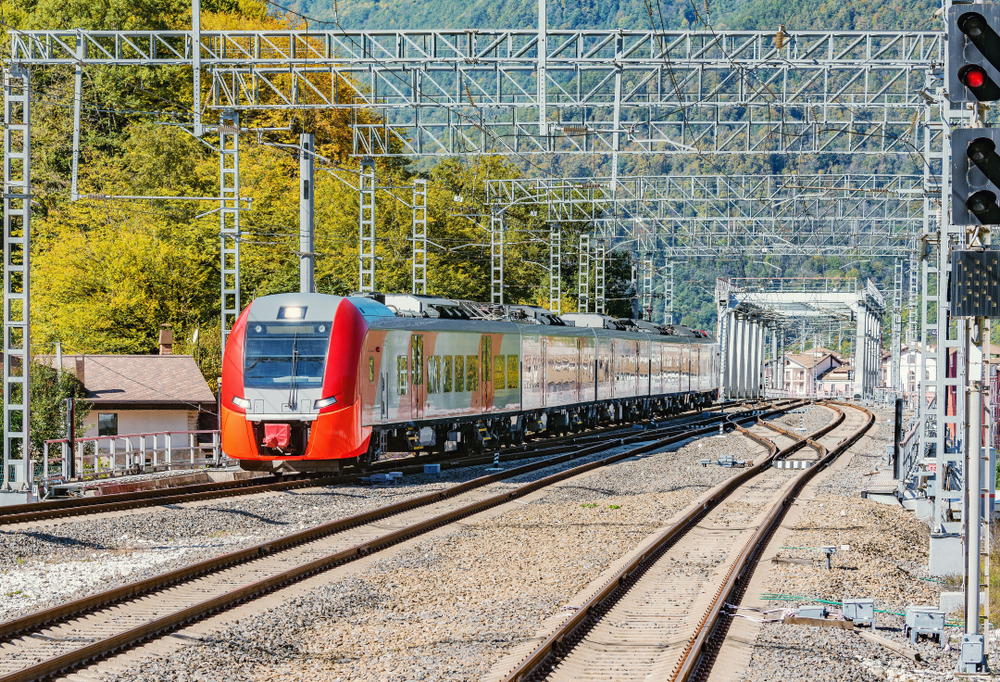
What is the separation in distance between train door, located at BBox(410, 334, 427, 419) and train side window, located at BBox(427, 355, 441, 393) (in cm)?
29

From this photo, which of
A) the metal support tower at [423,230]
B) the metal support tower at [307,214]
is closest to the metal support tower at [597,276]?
the metal support tower at [423,230]

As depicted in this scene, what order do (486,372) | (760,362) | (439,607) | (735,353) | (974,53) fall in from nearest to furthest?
(974,53)
(439,607)
(486,372)
(735,353)
(760,362)

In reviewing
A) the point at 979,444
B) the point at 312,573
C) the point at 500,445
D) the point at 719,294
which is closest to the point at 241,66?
the point at 500,445

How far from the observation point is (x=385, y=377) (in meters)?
21.2

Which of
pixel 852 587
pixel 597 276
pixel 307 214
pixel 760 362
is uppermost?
pixel 597 276

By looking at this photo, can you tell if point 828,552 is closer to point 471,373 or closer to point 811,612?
point 811,612

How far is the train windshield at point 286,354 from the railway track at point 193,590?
2.79 metres

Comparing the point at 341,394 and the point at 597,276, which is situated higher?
the point at 597,276

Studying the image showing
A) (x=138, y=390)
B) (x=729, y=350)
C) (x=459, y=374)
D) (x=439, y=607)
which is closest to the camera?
(x=439, y=607)

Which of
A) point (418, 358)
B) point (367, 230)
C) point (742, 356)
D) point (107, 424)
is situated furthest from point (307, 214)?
point (742, 356)

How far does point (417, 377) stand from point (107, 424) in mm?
18867

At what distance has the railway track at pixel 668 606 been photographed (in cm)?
891

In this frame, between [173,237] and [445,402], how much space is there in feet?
90.3

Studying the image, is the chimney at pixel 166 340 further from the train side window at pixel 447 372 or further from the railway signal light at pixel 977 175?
the railway signal light at pixel 977 175
